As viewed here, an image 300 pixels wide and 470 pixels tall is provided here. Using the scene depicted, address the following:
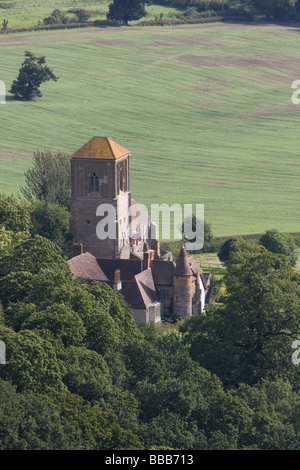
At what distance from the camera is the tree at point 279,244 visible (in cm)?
14775

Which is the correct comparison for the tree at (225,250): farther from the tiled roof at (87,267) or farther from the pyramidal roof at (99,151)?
the tiled roof at (87,267)

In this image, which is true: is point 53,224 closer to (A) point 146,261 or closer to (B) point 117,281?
(A) point 146,261

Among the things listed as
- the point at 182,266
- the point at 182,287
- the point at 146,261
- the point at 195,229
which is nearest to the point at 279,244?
the point at 195,229

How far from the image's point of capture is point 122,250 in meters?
138

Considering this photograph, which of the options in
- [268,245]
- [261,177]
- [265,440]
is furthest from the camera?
[261,177]

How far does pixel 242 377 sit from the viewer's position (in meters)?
94.8

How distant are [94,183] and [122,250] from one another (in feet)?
27.2

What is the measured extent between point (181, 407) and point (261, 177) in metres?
116

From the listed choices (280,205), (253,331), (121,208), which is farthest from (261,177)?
(253,331)

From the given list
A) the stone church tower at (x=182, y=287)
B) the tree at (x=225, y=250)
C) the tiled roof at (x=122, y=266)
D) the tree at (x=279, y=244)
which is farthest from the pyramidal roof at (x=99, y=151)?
the tree at (x=279, y=244)

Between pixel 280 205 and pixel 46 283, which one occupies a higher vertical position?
pixel 46 283
